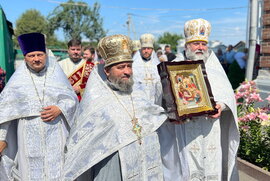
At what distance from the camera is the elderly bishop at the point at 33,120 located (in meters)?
3.75

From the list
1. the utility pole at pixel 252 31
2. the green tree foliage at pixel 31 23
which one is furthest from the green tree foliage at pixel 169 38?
the utility pole at pixel 252 31

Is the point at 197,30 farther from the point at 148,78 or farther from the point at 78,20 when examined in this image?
the point at 78,20

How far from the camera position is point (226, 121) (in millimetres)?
4113

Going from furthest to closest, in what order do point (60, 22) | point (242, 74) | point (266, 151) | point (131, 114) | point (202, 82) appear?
point (60, 22) → point (242, 74) → point (266, 151) → point (202, 82) → point (131, 114)

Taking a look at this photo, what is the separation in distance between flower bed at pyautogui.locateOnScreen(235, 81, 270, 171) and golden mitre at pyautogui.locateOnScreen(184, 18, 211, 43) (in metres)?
1.48

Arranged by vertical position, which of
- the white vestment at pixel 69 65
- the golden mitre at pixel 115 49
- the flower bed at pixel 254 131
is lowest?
the flower bed at pixel 254 131

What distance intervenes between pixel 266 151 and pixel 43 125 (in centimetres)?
302

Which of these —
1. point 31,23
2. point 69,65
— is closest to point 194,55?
point 69,65

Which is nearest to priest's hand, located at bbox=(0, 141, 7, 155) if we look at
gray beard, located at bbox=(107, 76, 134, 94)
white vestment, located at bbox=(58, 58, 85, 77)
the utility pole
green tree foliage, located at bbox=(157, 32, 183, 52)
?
gray beard, located at bbox=(107, 76, 134, 94)

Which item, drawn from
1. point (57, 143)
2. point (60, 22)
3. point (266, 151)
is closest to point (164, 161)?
point (57, 143)

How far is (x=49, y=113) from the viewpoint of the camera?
12.3ft

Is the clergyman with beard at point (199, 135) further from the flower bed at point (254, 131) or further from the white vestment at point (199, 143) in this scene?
the flower bed at point (254, 131)

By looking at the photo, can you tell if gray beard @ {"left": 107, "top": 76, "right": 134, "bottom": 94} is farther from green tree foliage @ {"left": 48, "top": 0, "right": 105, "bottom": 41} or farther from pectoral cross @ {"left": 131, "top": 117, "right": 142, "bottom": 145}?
green tree foliage @ {"left": 48, "top": 0, "right": 105, "bottom": 41}

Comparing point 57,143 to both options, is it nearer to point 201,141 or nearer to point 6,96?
point 6,96
